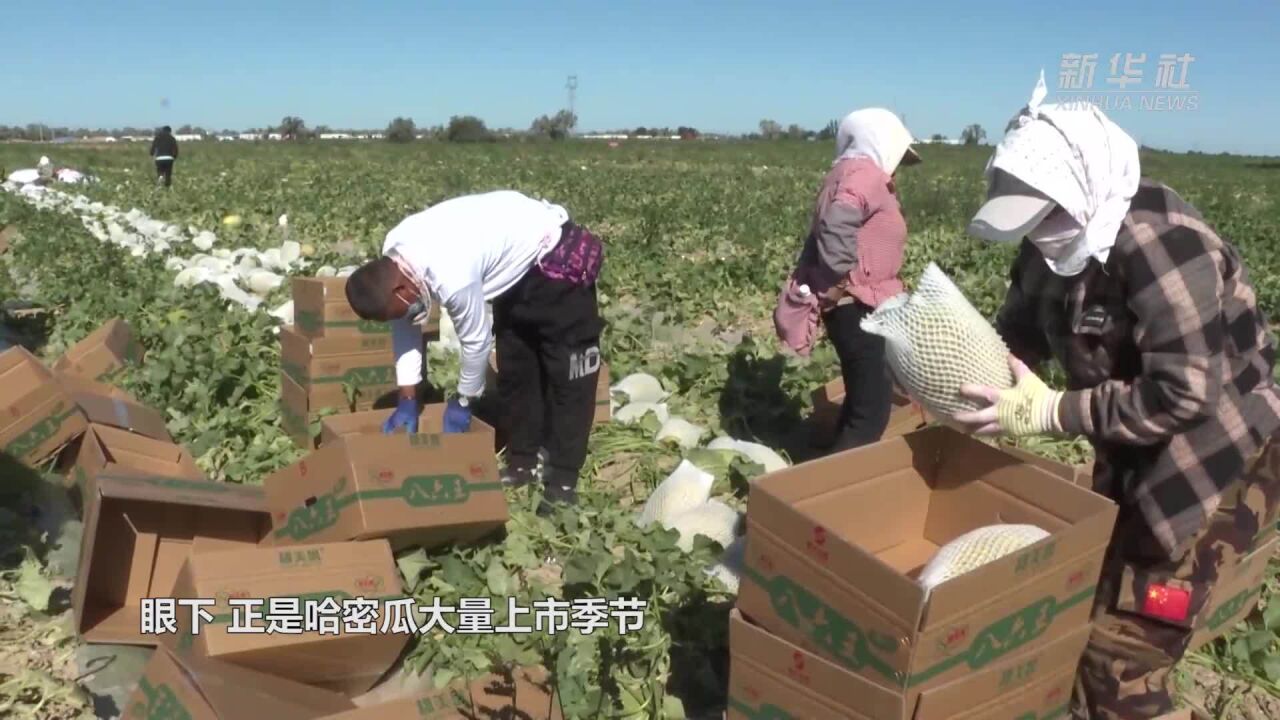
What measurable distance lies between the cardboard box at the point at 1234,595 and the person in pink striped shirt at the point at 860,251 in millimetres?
1314

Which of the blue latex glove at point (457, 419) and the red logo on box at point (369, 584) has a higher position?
the blue latex glove at point (457, 419)

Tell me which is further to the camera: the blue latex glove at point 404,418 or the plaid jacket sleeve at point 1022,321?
the blue latex glove at point 404,418

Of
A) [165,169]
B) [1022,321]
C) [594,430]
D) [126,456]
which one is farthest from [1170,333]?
[165,169]

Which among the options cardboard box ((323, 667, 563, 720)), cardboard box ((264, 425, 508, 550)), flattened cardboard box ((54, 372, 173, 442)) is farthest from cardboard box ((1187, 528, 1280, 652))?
flattened cardboard box ((54, 372, 173, 442))

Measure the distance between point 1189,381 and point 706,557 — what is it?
1.55 metres

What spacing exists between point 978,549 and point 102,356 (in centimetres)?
407

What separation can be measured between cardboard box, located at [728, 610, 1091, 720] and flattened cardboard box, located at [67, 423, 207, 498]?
6.87ft

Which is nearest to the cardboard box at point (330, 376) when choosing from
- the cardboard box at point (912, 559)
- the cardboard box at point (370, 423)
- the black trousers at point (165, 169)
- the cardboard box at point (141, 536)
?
the cardboard box at point (370, 423)

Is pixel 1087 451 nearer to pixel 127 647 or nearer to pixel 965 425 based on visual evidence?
pixel 965 425

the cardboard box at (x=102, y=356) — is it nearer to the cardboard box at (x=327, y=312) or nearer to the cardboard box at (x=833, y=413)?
the cardboard box at (x=327, y=312)

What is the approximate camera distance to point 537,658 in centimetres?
258

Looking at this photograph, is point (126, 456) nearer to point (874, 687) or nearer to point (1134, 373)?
point (874, 687)

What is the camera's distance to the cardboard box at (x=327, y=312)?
401 cm

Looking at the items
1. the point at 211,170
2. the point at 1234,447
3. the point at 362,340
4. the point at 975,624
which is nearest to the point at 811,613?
the point at 975,624
